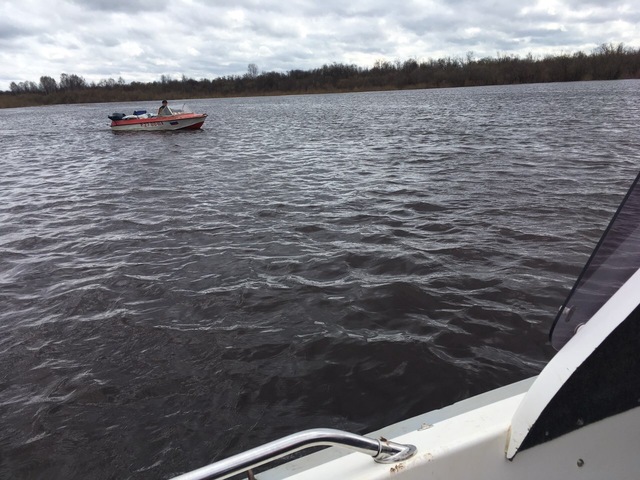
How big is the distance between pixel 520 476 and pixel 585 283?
2.63 ft

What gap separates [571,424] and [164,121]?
2745 centimetres

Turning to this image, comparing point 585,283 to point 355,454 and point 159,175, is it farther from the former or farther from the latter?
point 159,175

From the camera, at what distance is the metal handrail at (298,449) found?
55.7 inches

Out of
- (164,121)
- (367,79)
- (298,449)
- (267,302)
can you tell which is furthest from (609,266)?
(367,79)

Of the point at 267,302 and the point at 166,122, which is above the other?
the point at 166,122

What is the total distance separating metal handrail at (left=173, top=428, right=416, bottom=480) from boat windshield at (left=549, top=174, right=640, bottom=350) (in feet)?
2.75

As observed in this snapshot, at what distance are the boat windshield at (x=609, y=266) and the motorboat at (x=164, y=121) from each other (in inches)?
1035

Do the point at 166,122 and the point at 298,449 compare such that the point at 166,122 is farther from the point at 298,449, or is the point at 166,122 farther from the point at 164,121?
the point at 298,449

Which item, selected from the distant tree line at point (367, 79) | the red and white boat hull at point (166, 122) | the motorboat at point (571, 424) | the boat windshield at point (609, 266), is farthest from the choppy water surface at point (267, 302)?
the distant tree line at point (367, 79)

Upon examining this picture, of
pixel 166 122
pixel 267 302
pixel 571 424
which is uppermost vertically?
pixel 166 122

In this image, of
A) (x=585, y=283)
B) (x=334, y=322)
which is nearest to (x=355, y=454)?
(x=585, y=283)

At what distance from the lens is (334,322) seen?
195 inches

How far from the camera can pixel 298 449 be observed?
1512 mm

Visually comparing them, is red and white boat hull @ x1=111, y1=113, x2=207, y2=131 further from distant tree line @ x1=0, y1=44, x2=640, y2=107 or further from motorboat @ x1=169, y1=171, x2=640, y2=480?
distant tree line @ x1=0, y1=44, x2=640, y2=107
